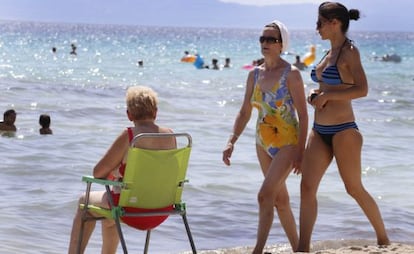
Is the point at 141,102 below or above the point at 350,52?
below

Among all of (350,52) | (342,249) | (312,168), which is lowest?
(342,249)

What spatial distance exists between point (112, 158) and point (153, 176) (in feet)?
0.86

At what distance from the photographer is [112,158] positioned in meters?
5.82

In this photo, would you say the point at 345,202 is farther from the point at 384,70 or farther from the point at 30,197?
the point at 384,70

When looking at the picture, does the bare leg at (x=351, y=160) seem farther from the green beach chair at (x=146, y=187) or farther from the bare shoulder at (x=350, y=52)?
the green beach chair at (x=146, y=187)

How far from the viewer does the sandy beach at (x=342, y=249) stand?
6.59 m

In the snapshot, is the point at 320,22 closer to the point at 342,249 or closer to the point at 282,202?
the point at 282,202

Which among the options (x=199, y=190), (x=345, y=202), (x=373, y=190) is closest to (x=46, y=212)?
(x=199, y=190)

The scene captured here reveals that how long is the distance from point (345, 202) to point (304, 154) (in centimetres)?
412

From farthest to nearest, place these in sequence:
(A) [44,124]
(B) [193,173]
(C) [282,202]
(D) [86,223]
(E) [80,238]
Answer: (A) [44,124], (B) [193,173], (C) [282,202], (D) [86,223], (E) [80,238]

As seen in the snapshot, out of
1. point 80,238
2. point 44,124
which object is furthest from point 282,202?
point 44,124

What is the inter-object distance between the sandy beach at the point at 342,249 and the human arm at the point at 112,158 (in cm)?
162

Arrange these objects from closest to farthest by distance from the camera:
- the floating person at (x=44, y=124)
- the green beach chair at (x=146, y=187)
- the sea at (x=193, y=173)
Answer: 1. the green beach chair at (x=146, y=187)
2. the sea at (x=193, y=173)
3. the floating person at (x=44, y=124)

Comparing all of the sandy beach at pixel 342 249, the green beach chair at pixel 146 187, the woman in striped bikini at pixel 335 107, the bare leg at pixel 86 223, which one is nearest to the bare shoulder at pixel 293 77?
the woman in striped bikini at pixel 335 107
